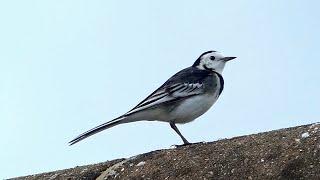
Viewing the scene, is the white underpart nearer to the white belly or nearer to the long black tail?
the white belly

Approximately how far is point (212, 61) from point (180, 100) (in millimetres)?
1233

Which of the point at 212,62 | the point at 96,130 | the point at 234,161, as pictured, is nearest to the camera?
the point at 234,161

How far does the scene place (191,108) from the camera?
30.8 ft

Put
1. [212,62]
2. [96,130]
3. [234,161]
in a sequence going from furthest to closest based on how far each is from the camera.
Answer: [212,62] < [96,130] < [234,161]

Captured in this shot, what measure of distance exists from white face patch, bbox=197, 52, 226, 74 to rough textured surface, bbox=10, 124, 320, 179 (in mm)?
3259

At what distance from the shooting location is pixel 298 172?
18.5 feet

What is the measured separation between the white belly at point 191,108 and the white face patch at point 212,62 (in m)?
0.94

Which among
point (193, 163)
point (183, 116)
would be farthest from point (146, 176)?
point (183, 116)

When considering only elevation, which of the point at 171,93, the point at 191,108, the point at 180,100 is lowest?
the point at 191,108

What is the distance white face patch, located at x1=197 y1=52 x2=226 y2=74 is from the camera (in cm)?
1037

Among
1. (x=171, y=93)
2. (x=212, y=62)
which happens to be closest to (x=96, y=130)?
(x=171, y=93)

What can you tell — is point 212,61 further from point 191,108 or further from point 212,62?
point 191,108

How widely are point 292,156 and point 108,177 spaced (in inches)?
73.1

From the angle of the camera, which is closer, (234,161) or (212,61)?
(234,161)
